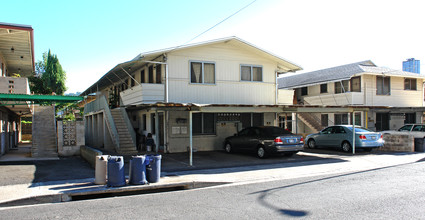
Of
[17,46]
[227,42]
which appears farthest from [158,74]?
[17,46]

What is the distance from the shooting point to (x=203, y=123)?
17719mm

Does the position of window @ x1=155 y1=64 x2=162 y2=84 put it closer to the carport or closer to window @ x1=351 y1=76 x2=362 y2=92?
the carport

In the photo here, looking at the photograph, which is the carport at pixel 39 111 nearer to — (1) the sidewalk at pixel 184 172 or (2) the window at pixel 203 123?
(1) the sidewalk at pixel 184 172

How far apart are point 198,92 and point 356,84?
13291 millimetres

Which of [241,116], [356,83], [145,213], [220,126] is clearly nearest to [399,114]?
[356,83]

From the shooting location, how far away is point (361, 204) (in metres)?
6.67

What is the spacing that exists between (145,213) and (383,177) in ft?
24.5

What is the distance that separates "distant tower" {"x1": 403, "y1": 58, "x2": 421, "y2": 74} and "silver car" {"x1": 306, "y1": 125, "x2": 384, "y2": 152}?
20.1 meters

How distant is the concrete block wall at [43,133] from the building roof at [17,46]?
3.04 metres

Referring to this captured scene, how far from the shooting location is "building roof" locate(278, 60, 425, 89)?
76.9 ft

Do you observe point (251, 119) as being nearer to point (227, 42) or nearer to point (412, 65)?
point (227, 42)

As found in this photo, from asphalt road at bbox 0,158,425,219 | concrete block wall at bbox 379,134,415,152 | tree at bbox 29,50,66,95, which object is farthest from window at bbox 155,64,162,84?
tree at bbox 29,50,66,95

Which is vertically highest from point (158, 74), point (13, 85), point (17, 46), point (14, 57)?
point (17, 46)

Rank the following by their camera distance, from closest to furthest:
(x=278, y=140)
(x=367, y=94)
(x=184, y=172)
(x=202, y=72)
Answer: (x=184, y=172)
(x=278, y=140)
(x=202, y=72)
(x=367, y=94)
